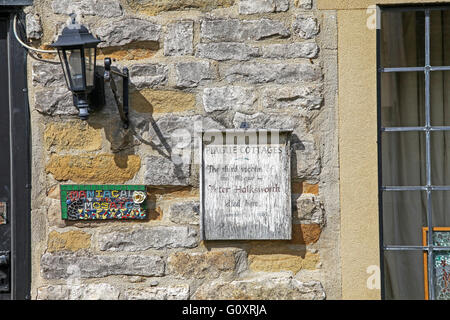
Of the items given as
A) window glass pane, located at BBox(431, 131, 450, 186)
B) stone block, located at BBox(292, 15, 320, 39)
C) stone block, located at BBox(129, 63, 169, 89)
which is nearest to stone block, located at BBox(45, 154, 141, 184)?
stone block, located at BBox(129, 63, 169, 89)

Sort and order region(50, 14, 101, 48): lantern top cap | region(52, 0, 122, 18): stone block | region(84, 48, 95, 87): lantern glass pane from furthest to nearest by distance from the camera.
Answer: region(52, 0, 122, 18): stone block, region(84, 48, 95, 87): lantern glass pane, region(50, 14, 101, 48): lantern top cap

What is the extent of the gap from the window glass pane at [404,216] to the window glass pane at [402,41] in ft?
2.60

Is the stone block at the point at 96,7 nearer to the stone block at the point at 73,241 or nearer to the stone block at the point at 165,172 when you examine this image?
the stone block at the point at 165,172

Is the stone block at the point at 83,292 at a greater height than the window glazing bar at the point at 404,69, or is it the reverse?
the window glazing bar at the point at 404,69

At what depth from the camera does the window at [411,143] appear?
3273 millimetres

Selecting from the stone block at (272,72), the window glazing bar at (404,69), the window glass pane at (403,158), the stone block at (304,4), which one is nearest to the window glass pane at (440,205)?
the window glass pane at (403,158)

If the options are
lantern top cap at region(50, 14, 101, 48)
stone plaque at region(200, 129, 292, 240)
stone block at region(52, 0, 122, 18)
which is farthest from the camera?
stone block at region(52, 0, 122, 18)

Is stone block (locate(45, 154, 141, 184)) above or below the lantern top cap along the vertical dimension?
below

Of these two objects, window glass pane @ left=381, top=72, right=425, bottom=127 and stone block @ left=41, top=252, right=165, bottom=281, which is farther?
window glass pane @ left=381, top=72, right=425, bottom=127

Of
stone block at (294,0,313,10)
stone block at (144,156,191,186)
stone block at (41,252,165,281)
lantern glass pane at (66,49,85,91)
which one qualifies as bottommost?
stone block at (41,252,165,281)

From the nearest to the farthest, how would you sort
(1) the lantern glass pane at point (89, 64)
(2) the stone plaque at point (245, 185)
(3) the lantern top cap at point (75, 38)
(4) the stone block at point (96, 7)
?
(3) the lantern top cap at point (75, 38), (1) the lantern glass pane at point (89, 64), (2) the stone plaque at point (245, 185), (4) the stone block at point (96, 7)

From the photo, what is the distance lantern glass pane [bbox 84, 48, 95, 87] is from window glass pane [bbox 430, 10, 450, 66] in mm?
2000

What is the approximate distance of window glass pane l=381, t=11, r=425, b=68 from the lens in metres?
3.29

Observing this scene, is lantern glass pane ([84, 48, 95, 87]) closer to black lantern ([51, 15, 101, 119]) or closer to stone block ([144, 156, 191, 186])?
black lantern ([51, 15, 101, 119])
